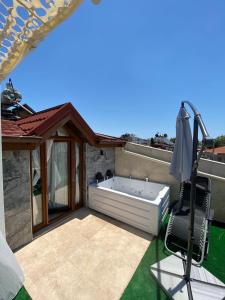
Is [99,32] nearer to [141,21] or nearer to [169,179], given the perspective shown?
[141,21]

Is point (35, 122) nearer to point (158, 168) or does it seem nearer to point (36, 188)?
point (36, 188)

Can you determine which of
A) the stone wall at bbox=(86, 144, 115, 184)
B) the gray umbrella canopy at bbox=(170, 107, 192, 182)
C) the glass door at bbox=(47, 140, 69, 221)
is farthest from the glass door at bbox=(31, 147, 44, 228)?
the gray umbrella canopy at bbox=(170, 107, 192, 182)

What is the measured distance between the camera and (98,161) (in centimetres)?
768

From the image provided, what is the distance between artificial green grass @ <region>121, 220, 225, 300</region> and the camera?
307cm

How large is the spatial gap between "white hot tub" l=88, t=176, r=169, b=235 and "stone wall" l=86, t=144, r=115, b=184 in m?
0.62

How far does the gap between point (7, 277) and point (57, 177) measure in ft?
15.0

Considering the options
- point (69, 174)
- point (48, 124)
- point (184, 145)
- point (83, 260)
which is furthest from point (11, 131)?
point (184, 145)

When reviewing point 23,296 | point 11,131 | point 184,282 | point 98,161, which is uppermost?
point 11,131

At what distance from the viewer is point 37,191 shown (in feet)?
17.1

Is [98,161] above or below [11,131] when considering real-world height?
below

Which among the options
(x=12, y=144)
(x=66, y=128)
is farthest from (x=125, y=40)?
(x=12, y=144)

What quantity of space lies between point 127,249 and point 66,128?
4.75m

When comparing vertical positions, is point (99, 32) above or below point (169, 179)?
above

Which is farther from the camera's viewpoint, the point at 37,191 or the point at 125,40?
the point at 125,40
